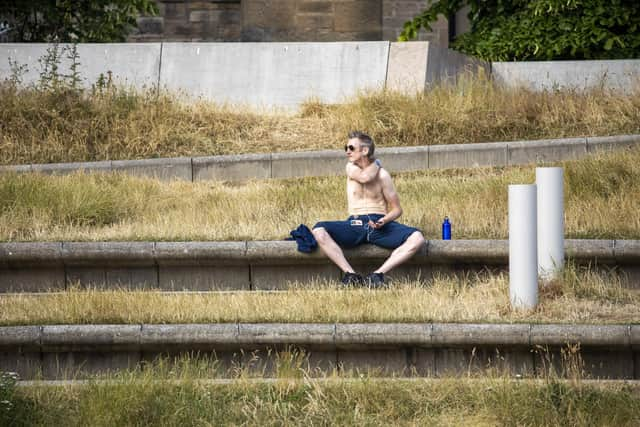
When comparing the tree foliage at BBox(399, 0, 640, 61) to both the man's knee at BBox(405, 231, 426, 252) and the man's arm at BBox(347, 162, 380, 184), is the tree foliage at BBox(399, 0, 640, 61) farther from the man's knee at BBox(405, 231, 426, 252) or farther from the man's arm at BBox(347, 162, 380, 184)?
the man's knee at BBox(405, 231, 426, 252)

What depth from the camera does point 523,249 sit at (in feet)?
23.8

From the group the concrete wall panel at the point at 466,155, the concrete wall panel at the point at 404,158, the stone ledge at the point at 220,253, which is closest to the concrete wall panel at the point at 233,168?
the concrete wall panel at the point at 404,158

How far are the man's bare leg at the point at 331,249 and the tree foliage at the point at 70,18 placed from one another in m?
8.91

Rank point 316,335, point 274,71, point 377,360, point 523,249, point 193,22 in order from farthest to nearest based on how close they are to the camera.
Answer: point 193,22 → point 274,71 → point 523,249 → point 377,360 → point 316,335

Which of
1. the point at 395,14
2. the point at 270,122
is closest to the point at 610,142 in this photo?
the point at 270,122

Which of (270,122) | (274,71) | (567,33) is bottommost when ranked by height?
(270,122)

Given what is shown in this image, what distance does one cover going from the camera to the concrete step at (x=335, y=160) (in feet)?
37.6

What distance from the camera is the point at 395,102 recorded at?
1246 cm

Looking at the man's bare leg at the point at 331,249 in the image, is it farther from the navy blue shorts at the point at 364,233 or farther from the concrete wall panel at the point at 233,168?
the concrete wall panel at the point at 233,168

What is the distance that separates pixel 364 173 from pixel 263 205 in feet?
4.57

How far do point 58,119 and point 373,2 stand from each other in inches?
373

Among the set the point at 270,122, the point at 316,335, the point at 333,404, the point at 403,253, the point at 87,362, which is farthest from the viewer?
the point at 270,122

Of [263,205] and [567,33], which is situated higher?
[567,33]

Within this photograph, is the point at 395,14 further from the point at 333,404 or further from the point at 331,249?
the point at 333,404
